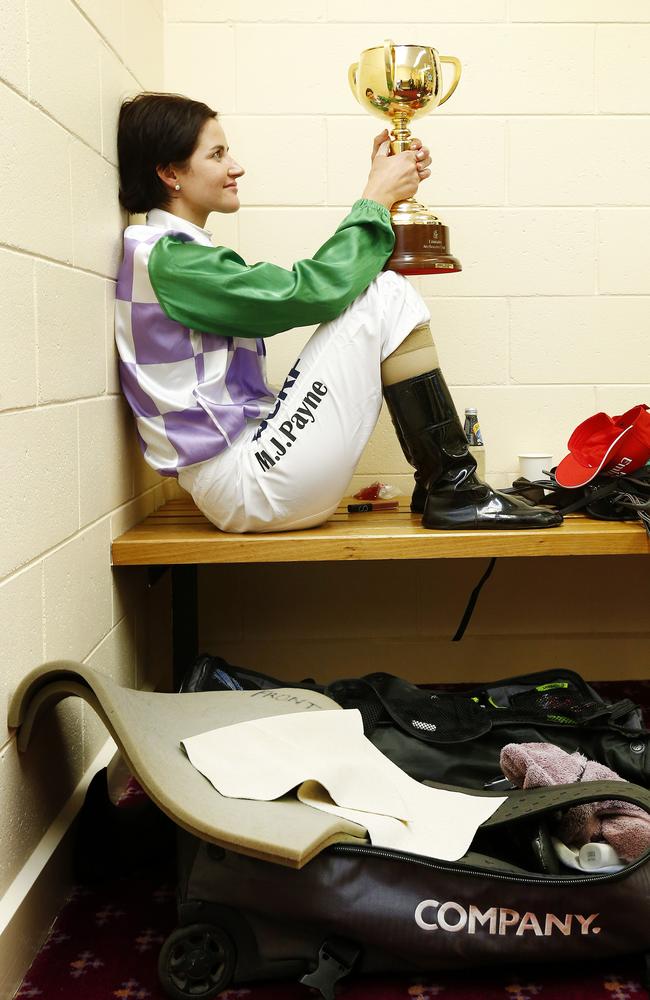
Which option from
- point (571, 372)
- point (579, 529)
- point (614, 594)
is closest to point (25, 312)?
point (579, 529)

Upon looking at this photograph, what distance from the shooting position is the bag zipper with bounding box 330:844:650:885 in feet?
3.99

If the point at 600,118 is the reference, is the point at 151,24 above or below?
above

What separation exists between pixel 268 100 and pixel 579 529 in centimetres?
130

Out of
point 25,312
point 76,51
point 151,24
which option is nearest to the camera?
point 25,312

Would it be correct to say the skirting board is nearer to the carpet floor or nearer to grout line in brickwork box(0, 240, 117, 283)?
the carpet floor

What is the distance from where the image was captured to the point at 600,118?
2.57 m

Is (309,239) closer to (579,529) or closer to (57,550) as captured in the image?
(579,529)

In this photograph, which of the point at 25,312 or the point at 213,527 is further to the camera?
the point at 213,527

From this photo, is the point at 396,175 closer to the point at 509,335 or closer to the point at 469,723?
the point at 509,335

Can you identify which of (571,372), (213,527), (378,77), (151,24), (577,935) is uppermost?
(151,24)

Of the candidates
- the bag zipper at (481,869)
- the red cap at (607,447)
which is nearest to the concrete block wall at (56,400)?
the bag zipper at (481,869)

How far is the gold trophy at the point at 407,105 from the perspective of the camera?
84.2 inches

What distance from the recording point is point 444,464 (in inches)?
80.0

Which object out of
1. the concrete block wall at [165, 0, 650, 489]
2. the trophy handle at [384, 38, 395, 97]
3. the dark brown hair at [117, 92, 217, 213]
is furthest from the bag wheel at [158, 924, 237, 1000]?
the trophy handle at [384, 38, 395, 97]
